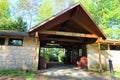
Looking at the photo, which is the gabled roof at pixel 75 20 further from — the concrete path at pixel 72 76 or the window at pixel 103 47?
the concrete path at pixel 72 76

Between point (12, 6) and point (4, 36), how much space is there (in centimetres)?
1665

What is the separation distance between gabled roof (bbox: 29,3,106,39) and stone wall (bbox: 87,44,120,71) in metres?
2.06

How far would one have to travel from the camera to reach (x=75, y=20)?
1064 centimetres

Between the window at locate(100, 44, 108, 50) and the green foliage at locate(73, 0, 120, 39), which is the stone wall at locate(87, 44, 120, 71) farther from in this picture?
the green foliage at locate(73, 0, 120, 39)

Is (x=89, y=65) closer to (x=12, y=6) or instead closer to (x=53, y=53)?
(x=53, y=53)

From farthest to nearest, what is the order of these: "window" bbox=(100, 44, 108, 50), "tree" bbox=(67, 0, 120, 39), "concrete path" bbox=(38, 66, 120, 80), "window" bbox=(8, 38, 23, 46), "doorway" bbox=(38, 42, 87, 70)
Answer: "tree" bbox=(67, 0, 120, 39) → "window" bbox=(100, 44, 108, 50) → "doorway" bbox=(38, 42, 87, 70) → "window" bbox=(8, 38, 23, 46) → "concrete path" bbox=(38, 66, 120, 80)

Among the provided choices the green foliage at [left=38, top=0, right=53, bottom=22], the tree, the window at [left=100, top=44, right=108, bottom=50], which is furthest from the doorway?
the tree

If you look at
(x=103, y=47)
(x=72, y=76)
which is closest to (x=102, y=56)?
(x=103, y=47)

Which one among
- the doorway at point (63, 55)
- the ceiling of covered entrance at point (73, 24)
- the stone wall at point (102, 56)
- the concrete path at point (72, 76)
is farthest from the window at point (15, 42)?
the stone wall at point (102, 56)

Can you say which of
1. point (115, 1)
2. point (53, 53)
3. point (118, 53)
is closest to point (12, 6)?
point (53, 53)

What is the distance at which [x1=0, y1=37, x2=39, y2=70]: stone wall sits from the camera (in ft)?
34.9

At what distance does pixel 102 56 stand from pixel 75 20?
4799mm

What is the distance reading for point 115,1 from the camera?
20.5 metres

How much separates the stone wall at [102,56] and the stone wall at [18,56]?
533cm
